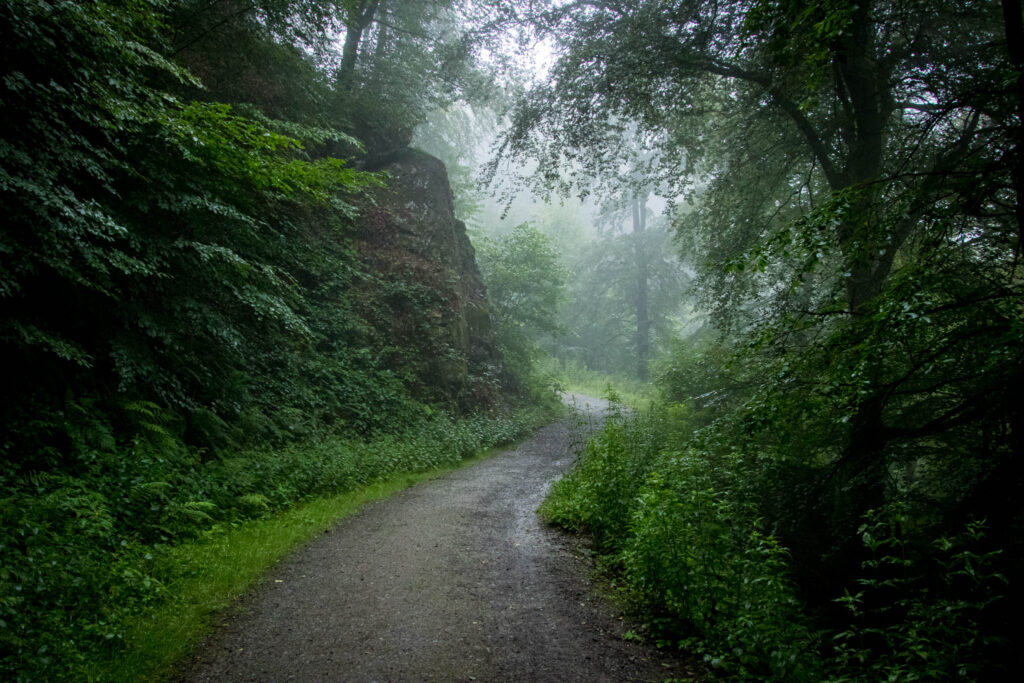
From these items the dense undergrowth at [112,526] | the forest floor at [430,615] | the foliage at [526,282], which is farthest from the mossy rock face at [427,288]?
the forest floor at [430,615]

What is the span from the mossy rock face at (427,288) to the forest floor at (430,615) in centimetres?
813

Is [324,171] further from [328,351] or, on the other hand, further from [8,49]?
[328,351]

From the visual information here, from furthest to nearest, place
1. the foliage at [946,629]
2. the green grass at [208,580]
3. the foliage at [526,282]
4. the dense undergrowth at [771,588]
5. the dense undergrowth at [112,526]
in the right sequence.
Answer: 1. the foliage at [526,282]
2. the green grass at [208,580]
3. the dense undergrowth at [112,526]
4. the dense undergrowth at [771,588]
5. the foliage at [946,629]

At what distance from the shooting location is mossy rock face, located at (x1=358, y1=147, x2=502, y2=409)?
1537cm

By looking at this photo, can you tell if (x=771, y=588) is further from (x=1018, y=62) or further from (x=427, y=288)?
(x=427, y=288)

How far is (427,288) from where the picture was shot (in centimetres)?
1625

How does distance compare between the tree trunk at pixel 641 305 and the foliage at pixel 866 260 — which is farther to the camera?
the tree trunk at pixel 641 305

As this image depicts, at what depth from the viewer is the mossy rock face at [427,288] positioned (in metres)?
15.4

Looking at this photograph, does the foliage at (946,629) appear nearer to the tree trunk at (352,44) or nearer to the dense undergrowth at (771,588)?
the dense undergrowth at (771,588)

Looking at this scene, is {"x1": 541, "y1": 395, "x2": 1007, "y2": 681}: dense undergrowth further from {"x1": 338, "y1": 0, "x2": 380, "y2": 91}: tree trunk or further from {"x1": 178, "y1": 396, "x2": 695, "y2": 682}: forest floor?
{"x1": 338, "y1": 0, "x2": 380, "y2": 91}: tree trunk

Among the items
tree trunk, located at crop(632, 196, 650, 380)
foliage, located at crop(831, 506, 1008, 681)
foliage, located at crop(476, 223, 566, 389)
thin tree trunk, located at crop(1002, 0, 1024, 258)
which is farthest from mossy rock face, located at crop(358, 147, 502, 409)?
tree trunk, located at crop(632, 196, 650, 380)

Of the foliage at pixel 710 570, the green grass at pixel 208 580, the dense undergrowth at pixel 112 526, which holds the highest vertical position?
the foliage at pixel 710 570

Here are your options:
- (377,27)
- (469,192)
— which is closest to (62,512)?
(377,27)

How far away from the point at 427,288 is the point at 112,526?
11770 mm
